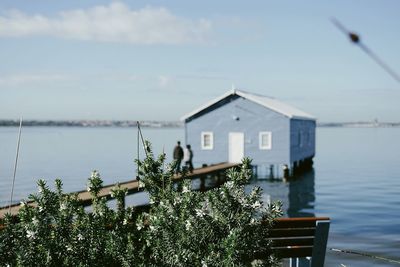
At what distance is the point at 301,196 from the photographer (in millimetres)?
32594

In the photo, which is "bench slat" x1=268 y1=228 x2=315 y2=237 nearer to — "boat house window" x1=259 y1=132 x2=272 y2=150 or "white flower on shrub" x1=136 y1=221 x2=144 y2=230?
"white flower on shrub" x1=136 y1=221 x2=144 y2=230

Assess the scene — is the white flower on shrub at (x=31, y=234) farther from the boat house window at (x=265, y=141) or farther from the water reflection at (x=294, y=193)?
the boat house window at (x=265, y=141)

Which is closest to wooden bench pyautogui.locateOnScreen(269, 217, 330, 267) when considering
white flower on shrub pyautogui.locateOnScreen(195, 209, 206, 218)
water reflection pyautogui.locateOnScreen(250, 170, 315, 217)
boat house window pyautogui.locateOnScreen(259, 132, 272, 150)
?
white flower on shrub pyautogui.locateOnScreen(195, 209, 206, 218)

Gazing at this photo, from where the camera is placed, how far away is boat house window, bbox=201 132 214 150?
1542 inches

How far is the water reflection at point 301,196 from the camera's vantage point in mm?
26450

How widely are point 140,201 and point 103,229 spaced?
92.1ft

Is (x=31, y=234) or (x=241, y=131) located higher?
(x=241, y=131)

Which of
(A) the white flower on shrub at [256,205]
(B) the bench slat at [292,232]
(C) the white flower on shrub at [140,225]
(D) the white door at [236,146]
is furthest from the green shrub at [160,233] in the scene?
(D) the white door at [236,146]

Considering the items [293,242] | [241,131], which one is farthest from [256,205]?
[241,131]

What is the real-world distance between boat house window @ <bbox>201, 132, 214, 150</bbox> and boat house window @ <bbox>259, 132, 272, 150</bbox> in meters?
3.74

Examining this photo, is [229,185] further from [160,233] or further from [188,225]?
[160,233]

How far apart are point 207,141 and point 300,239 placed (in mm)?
32013

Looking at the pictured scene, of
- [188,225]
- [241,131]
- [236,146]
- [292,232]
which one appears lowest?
[292,232]

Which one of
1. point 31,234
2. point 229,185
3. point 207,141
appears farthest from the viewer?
point 207,141
